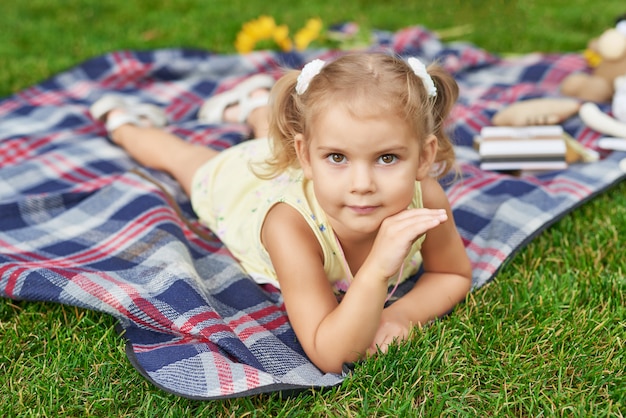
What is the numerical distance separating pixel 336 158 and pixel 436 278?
1.83 ft

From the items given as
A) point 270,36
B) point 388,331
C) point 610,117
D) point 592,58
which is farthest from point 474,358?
point 270,36

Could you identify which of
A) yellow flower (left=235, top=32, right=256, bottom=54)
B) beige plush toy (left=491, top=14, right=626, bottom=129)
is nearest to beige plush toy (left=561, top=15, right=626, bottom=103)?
beige plush toy (left=491, top=14, right=626, bottom=129)

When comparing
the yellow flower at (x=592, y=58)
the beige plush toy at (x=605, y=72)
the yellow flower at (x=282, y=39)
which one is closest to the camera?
→ the beige plush toy at (x=605, y=72)

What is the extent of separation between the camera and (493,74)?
4039 mm

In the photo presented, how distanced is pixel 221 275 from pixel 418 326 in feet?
2.24

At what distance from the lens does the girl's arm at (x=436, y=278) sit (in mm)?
1979

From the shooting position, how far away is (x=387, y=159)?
5.70 feet

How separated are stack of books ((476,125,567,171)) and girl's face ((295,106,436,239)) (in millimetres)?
1202

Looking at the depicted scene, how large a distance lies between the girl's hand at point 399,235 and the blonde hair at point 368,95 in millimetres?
210

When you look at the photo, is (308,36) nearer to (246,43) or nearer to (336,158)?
(246,43)

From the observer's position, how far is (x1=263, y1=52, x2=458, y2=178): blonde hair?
1715mm

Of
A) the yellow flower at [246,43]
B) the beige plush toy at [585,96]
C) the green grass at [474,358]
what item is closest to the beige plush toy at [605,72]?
the beige plush toy at [585,96]

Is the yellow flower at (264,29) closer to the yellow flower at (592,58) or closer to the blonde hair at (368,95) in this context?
the yellow flower at (592,58)

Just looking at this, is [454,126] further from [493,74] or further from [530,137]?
[493,74]
